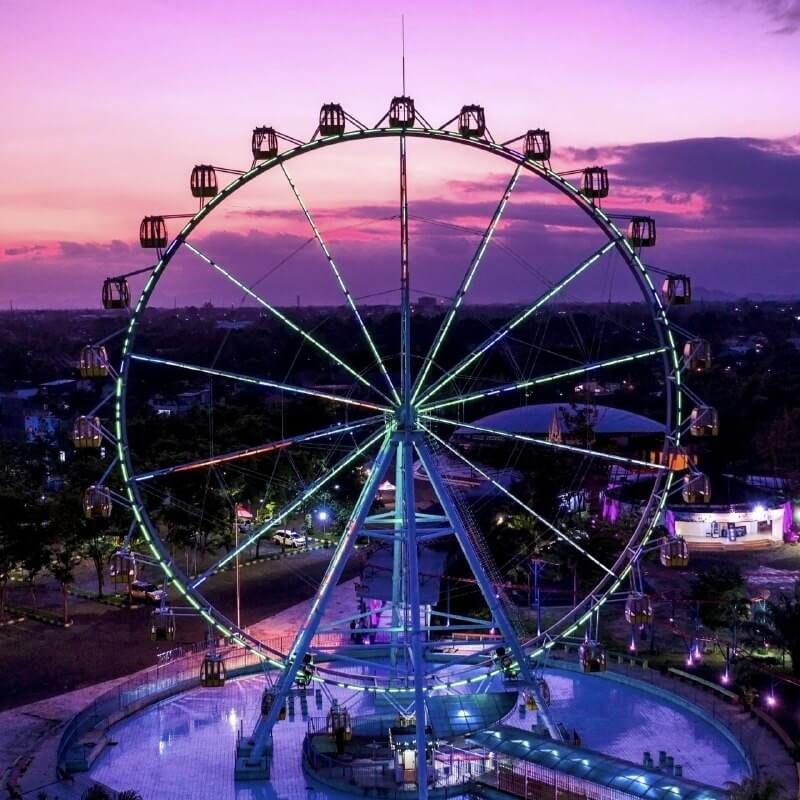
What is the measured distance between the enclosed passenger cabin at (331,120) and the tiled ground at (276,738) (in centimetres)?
1278

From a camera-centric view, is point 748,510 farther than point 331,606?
Yes

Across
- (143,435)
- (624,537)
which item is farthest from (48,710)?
(143,435)

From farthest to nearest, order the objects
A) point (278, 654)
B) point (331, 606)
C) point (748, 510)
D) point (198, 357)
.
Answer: point (198, 357)
point (748, 510)
point (331, 606)
point (278, 654)

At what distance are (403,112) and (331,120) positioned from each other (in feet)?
5.20

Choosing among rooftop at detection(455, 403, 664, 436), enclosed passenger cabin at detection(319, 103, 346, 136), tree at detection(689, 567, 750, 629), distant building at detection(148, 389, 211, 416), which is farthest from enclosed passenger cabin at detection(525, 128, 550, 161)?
distant building at detection(148, 389, 211, 416)

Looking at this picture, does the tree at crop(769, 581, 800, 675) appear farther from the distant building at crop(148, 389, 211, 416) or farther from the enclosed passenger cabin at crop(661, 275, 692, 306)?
the distant building at crop(148, 389, 211, 416)

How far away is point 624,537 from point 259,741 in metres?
17.2

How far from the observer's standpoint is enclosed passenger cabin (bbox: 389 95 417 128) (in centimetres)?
2373

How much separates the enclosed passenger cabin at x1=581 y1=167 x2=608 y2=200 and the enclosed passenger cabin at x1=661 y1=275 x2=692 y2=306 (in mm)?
2267

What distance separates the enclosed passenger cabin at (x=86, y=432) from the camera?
2294cm

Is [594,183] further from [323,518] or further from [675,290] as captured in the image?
[323,518]

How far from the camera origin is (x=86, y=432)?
23.0 m

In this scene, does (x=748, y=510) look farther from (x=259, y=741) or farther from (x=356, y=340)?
(x=356, y=340)

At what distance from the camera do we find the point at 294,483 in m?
47.2
